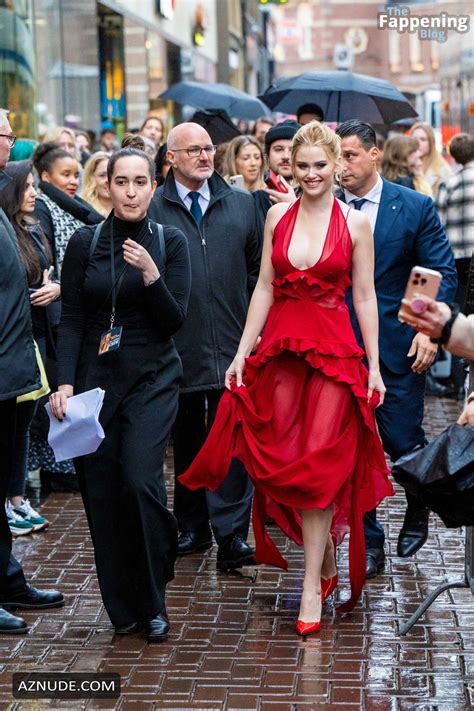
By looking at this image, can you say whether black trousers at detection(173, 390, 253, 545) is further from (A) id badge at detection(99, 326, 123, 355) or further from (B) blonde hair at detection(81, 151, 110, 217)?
(B) blonde hair at detection(81, 151, 110, 217)

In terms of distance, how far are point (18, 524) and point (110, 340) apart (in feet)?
7.93

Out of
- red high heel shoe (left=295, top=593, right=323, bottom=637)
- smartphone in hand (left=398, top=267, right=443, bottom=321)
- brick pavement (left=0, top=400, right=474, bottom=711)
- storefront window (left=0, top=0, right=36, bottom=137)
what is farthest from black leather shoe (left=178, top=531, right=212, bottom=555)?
storefront window (left=0, top=0, right=36, bottom=137)

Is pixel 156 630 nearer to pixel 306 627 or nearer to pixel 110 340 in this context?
pixel 306 627

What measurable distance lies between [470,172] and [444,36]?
137 centimetres

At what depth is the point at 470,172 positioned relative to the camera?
39.5 feet

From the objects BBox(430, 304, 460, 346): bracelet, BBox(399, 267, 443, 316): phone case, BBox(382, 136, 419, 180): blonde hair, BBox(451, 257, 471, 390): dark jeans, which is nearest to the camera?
BBox(399, 267, 443, 316): phone case

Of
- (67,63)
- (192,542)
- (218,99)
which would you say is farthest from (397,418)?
(67,63)

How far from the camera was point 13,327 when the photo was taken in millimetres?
6023

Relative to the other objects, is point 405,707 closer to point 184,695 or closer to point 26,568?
point 184,695

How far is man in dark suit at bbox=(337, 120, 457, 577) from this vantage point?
7.00 meters

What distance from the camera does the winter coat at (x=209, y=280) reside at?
23.9ft


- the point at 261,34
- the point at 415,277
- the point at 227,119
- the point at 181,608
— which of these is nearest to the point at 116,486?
the point at 181,608

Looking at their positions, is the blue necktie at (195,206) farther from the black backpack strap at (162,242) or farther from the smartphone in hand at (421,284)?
the smartphone in hand at (421,284)

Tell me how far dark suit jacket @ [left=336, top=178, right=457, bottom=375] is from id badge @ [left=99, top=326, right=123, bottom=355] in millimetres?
Answer: 1536
